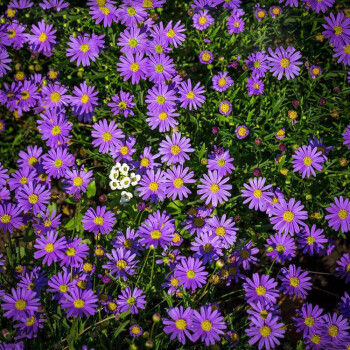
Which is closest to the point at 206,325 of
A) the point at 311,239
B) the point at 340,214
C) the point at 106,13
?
the point at 311,239

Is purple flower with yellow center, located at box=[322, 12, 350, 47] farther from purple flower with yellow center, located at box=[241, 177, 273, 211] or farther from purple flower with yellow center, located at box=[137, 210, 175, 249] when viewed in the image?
purple flower with yellow center, located at box=[137, 210, 175, 249]

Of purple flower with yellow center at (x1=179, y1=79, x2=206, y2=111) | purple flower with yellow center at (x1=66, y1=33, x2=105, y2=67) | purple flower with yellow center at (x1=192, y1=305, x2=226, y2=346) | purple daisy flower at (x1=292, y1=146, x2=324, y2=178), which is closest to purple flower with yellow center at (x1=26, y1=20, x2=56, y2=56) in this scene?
purple flower with yellow center at (x1=66, y1=33, x2=105, y2=67)

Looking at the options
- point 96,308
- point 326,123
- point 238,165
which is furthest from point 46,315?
point 326,123

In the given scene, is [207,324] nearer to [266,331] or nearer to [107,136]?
[266,331]

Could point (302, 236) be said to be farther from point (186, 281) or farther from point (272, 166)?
point (186, 281)

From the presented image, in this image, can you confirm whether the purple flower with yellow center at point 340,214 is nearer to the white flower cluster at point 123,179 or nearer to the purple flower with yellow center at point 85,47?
the white flower cluster at point 123,179

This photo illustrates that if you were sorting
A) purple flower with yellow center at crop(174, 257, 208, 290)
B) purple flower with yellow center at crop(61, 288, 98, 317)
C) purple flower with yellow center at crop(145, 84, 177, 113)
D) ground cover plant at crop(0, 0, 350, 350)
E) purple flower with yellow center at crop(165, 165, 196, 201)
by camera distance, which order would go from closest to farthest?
purple flower with yellow center at crop(61, 288, 98, 317) → ground cover plant at crop(0, 0, 350, 350) → purple flower with yellow center at crop(174, 257, 208, 290) → purple flower with yellow center at crop(165, 165, 196, 201) → purple flower with yellow center at crop(145, 84, 177, 113)
